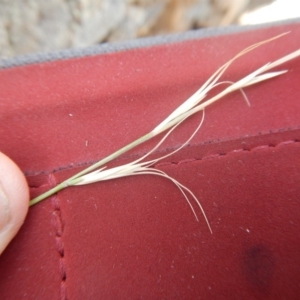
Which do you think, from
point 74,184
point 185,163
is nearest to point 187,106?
point 185,163

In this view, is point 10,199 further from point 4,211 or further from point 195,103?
point 195,103

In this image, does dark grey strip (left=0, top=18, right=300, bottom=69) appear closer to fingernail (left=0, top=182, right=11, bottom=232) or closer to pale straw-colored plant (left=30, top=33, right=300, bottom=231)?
pale straw-colored plant (left=30, top=33, right=300, bottom=231)

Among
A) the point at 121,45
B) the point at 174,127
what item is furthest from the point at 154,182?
the point at 121,45

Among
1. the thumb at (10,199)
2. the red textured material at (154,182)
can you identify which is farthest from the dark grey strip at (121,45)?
the thumb at (10,199)

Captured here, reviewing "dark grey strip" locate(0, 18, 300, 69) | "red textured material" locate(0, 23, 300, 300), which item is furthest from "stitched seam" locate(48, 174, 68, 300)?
"dark grey strip" locate(0, 18, 300, 69)

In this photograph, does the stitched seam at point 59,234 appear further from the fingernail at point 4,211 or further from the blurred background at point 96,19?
the blurred background at point 96,19
